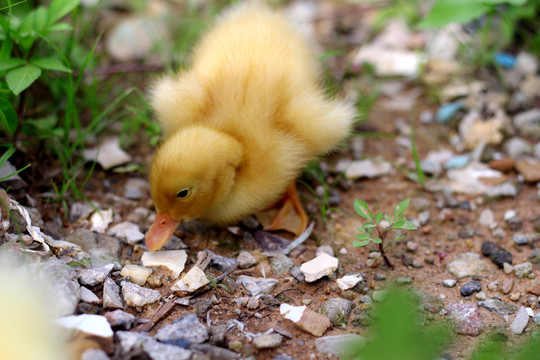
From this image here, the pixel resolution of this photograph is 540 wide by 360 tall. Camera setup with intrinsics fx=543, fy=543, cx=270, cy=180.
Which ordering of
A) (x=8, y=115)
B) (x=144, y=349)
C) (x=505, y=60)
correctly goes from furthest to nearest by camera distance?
(x=505, y=60) → (x=8, y=115) → (x=144, y=349)

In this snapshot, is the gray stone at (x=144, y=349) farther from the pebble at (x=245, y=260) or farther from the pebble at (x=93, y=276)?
the pebble at (x=245, y=260)

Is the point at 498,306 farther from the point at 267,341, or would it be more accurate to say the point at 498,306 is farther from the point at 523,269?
the point at 267,341

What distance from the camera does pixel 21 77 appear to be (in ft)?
7.58

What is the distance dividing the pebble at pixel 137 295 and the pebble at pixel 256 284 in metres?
0.35

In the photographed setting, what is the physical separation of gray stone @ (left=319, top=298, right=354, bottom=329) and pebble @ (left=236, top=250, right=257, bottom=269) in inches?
15.7

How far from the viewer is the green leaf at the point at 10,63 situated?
2.31m

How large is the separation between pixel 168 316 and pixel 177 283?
0.17 meters

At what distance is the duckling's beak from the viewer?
7.71ft

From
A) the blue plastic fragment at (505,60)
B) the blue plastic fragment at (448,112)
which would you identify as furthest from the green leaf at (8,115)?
the blue plastic fragment at (505,60)

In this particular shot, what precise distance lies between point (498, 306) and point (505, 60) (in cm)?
201

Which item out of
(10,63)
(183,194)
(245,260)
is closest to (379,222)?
(245,260)

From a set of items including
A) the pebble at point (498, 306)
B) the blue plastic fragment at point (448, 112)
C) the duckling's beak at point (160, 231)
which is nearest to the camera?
the pebble at point (498, 306)

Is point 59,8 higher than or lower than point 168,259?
higher

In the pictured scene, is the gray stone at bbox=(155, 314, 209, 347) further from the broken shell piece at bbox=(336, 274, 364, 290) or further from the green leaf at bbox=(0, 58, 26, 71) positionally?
the green leaf at bbox=(0, 58, 26, 71)
